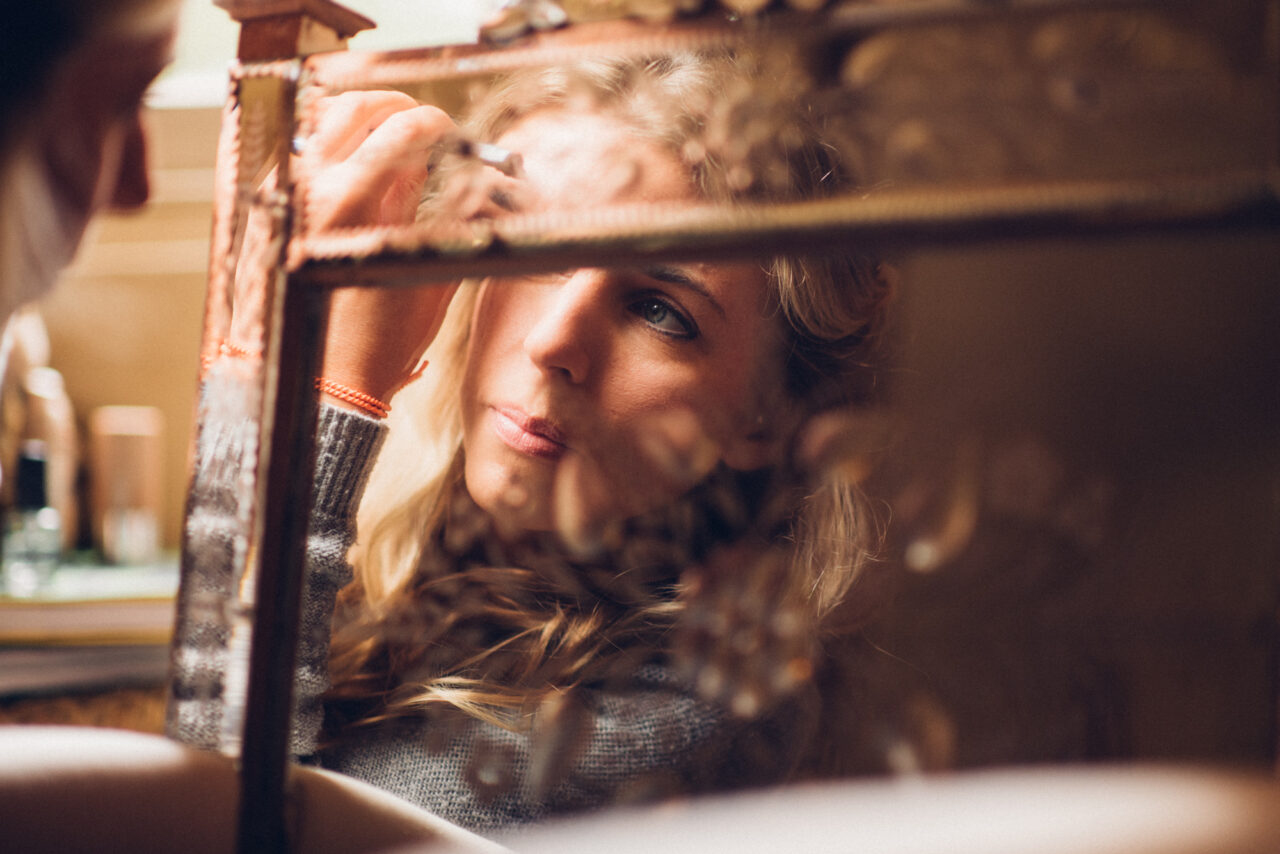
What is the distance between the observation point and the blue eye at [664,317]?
54cm

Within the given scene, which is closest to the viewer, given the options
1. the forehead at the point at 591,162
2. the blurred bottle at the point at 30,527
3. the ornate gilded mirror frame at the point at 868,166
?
the ornate gilded mirror frame at the point at 868,166

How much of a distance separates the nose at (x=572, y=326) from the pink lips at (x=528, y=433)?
0.04 m

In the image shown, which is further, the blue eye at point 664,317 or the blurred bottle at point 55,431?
the blurred bottle at point 55,431

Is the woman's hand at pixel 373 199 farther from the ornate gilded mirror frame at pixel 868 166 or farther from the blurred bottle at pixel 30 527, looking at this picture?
the blurred bottle at pixel 30 527

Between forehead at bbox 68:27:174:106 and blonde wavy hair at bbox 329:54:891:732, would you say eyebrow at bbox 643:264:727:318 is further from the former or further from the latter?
forehead at bbox 68:27:174:106

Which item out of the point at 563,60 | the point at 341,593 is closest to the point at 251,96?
the point at 563,60

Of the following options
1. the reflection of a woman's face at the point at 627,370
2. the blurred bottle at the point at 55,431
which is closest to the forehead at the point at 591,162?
the reflection of a woman's face at the point at 627,370

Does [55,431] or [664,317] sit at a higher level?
[664,317]

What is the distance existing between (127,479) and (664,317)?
3.48ft

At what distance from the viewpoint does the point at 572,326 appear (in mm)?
542

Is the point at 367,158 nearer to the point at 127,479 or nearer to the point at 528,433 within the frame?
the point at 528,433

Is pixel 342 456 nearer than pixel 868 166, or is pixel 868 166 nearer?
pixel 868 166

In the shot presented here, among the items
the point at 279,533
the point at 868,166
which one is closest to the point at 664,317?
the point at 868,166

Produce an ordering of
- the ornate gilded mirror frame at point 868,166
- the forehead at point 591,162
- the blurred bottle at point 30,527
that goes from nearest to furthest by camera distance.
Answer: the ornate gilded mirror frame at point 868,166 → the forehead at point 591,162 → the blurred bottle at point 30,527
